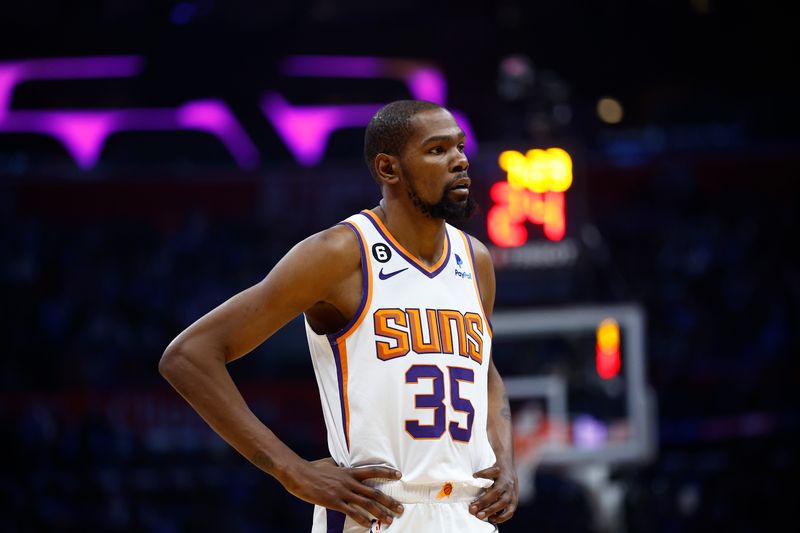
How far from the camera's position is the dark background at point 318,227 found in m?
12.0

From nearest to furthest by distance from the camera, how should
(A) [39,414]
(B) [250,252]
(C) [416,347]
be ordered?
(C) [416,347] → (A) [39,414] → (B) [250,252]

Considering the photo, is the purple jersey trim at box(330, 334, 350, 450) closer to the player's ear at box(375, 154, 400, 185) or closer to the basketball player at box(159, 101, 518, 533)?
the basketball player at box(159, 101, 518, 533)

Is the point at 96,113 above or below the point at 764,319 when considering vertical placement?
above

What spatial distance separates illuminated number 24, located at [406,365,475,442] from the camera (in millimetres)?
3094

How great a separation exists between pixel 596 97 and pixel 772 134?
9.62 feet

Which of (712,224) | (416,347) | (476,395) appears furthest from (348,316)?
(712,224)

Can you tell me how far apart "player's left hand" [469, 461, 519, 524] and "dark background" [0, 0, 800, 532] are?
638cm

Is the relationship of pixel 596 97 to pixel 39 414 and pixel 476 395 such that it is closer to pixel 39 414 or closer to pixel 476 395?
pixel 39 414

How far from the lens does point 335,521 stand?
10.1 feet

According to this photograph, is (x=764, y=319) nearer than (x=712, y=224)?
Yes

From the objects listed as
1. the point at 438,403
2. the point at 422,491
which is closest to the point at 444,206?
the point at 438,403

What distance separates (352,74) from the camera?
1752 centimetres

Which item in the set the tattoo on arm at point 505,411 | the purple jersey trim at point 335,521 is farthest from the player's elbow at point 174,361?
the tattoo on arm at point 505,411

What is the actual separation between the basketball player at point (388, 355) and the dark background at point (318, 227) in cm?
621
